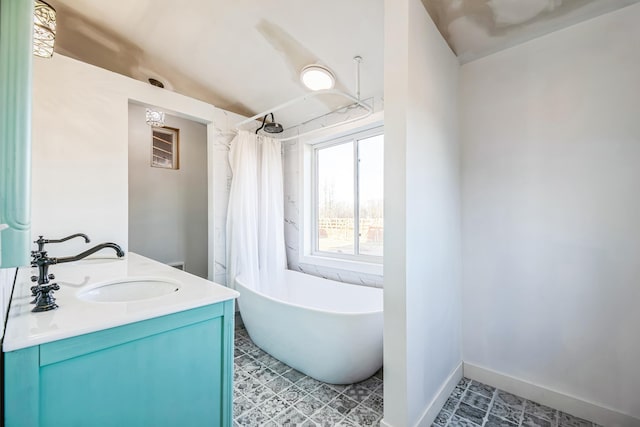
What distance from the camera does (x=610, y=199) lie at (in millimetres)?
1507

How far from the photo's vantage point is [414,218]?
1407 millimetres

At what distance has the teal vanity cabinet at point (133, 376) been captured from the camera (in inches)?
27.6

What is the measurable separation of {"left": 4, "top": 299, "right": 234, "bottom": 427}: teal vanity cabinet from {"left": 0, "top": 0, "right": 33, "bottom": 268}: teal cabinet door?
0.40 metres

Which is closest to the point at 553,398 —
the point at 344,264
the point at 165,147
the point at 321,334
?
the point at 321,334

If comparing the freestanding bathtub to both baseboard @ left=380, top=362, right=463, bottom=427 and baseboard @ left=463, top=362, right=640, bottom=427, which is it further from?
baseboard @ left=463, top=362, right=640, bottom=427

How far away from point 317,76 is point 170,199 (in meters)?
2.77

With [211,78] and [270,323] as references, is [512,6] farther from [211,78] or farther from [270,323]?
[270,323]

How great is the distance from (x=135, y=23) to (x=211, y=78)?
669mm

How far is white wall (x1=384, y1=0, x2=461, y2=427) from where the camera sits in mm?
1340

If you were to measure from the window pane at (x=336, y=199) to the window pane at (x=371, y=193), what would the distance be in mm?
126

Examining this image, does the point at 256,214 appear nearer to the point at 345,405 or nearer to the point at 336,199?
the point at 336,199

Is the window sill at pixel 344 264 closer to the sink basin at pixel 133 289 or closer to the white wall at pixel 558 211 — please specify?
the white wall at pixel 558 211

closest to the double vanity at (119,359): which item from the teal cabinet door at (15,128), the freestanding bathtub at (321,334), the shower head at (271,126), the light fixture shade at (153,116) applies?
the teal cabinet door at (15,128)

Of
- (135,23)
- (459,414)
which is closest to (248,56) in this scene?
(135,23)
